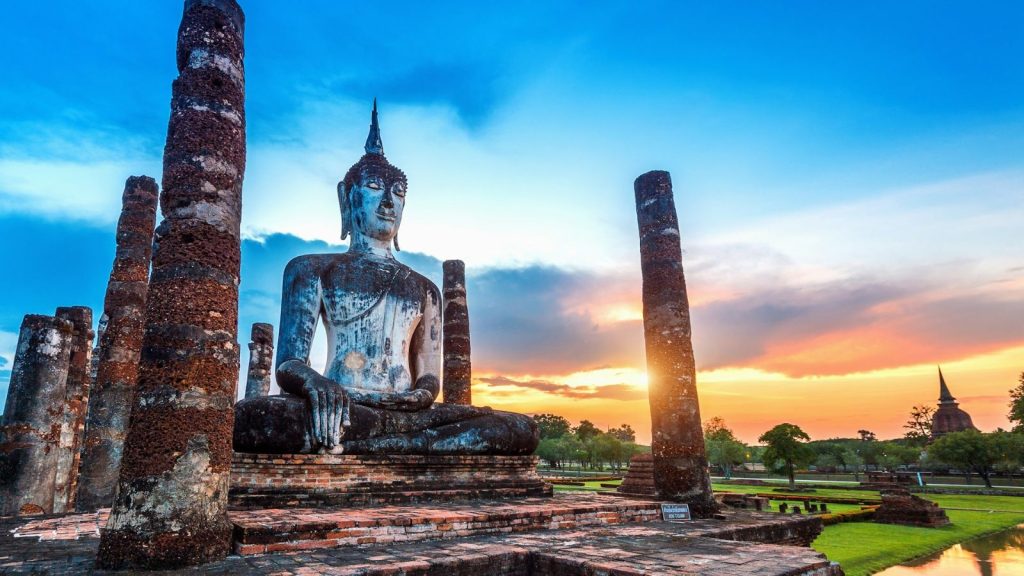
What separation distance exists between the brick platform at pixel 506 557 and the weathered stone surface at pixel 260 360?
1441cm

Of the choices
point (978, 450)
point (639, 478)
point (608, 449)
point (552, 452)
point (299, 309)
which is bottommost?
point (552, 452)

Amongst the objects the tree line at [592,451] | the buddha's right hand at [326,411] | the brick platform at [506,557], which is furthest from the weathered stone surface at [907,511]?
the tree line at [592,451]

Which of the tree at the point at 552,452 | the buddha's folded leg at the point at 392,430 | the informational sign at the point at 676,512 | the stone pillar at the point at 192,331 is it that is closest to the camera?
the stone pillar at the point at 192,331

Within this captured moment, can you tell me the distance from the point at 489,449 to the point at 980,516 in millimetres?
17956

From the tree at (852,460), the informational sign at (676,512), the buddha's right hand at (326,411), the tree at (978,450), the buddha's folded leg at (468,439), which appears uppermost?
the buddha's right hand at (326,411)

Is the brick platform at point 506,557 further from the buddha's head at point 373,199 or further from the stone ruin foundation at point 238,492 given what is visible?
the buddha's head at point 373,199

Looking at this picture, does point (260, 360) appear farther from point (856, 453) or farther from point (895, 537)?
point (856, 453)

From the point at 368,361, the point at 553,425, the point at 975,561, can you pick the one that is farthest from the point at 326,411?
the point at 553,425

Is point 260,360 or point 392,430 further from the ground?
point 260,360

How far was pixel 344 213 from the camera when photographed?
1027cm

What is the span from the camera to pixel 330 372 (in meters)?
8.69

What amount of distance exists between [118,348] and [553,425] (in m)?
Answer: 91.5

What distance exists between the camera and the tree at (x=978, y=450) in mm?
34781

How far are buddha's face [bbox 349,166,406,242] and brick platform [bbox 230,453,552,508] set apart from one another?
394 centimetres
